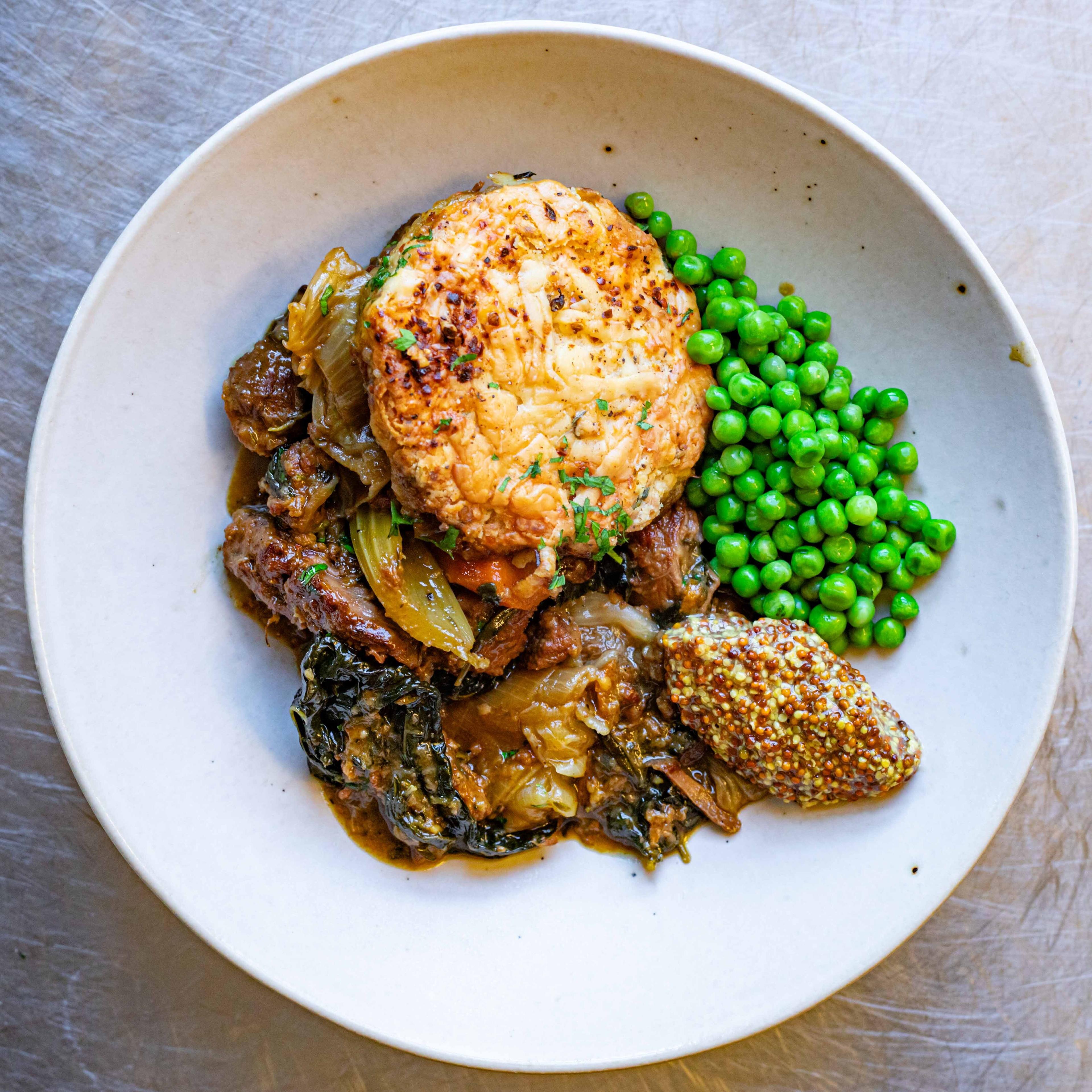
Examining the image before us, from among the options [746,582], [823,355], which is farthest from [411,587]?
[823,355]

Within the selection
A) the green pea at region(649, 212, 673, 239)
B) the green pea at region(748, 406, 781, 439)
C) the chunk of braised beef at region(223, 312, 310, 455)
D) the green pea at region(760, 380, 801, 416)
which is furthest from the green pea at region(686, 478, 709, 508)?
the chunk of braised beef at region(223, 312, 310, 455)

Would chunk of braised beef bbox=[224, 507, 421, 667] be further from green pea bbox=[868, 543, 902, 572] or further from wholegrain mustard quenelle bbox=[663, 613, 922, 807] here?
green pea bbox=[868, 543, 902, 572]

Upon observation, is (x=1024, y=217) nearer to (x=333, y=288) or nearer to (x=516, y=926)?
(x=333, y=288)

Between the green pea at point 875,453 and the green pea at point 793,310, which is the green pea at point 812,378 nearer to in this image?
the green pea at point 793,310

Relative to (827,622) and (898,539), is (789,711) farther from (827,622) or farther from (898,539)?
(898,539)

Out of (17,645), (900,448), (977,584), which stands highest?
(900,448)

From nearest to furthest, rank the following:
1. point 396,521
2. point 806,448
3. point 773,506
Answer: point 396,521, point 806,448, point 773,506

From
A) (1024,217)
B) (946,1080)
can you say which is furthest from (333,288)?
(946,1080)
